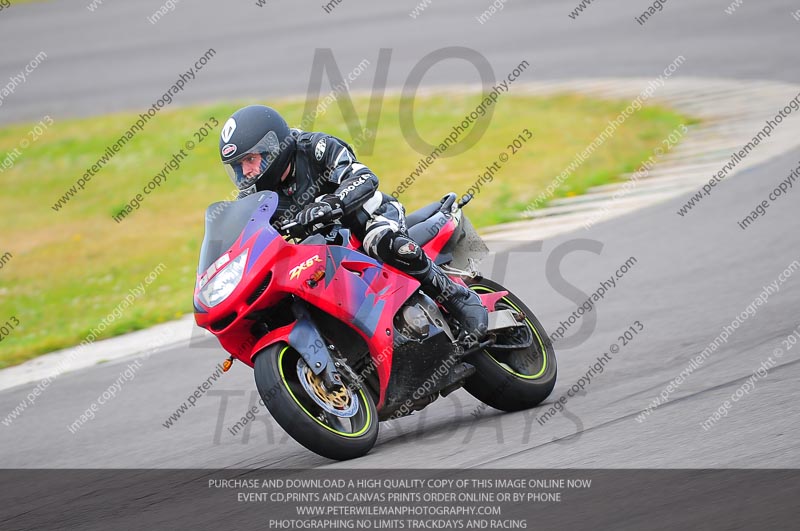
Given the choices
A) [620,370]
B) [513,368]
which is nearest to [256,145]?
[513,368]

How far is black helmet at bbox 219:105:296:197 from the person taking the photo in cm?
560

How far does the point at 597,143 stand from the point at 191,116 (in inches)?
303

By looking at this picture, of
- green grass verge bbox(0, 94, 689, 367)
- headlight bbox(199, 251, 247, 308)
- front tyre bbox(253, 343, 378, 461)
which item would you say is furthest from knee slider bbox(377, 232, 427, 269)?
green grass verge bbox(0, 94, 689, 367)

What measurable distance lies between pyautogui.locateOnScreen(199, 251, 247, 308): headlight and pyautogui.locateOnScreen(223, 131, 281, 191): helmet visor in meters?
0.58

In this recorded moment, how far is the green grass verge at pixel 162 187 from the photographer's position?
11047mm

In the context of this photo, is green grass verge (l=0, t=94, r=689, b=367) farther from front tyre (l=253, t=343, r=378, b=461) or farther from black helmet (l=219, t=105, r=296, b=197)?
front tyre (l=253, t=343, r=378, b=461)

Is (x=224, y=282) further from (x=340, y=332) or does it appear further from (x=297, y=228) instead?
(x=340, y=332)

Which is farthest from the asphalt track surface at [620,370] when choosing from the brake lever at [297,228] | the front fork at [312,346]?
the brake lever at [297,228]

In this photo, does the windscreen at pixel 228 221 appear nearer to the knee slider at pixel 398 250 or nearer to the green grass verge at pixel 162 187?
the knee slider at pixel 398 250

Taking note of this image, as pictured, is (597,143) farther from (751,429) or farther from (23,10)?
(23,10)

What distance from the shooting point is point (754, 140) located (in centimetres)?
1204

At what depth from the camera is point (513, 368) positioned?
6.36 meters

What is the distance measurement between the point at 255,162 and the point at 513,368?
6.46 ft

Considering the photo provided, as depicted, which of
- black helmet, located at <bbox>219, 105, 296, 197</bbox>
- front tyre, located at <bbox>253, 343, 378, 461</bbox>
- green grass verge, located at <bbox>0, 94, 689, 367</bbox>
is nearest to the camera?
front tyre, located at <bbox>253, 343, 378, 461</bbox>
